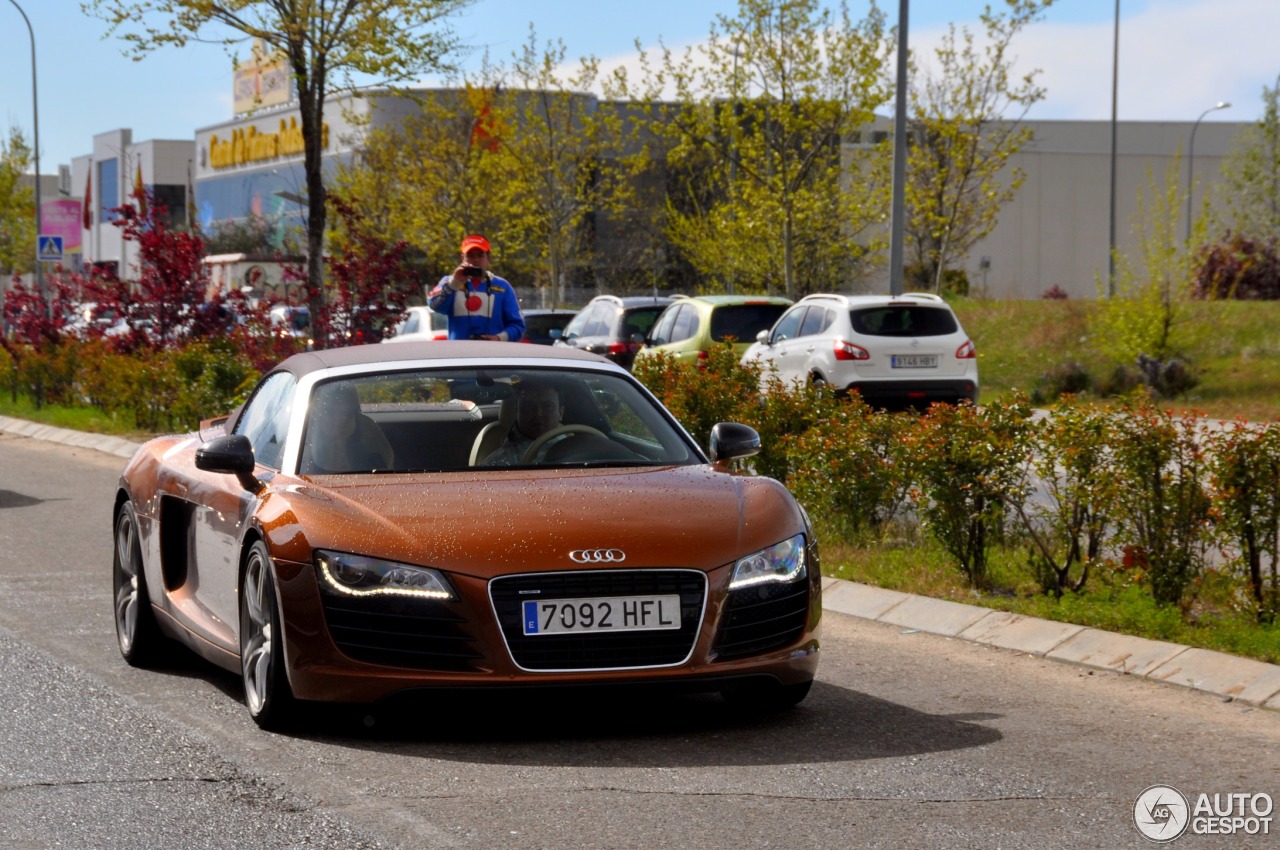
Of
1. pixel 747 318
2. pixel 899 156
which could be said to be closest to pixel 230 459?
pixel 747 318

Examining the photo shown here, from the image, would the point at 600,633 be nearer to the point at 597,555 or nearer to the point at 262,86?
the point at 597,555

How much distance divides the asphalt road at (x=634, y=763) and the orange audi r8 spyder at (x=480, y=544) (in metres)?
0.21

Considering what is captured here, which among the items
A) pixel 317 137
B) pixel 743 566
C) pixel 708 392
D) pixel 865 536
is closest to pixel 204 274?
pixel 317 137

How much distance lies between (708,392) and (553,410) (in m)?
5.58

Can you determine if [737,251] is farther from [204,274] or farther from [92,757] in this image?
[92,757]

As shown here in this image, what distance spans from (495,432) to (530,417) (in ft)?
0.51

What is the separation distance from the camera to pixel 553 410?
7445 millimetres

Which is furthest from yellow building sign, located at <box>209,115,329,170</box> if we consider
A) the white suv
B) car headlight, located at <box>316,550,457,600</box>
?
car headlight, located at <box>316,550,457,600</box>

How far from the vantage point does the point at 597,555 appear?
20.1ft

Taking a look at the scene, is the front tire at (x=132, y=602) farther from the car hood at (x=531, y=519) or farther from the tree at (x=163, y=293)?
the tree at (x=163, y=293)

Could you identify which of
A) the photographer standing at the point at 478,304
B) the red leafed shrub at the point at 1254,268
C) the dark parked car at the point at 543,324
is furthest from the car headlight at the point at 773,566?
the red leafed shrub at the point at 1254,268

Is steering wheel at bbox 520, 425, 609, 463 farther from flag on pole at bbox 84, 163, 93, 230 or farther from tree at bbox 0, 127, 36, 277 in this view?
flag on pole at bbox 84, 163, 93, 230

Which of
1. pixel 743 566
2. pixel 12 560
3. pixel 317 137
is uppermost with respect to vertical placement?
pixel 317 137

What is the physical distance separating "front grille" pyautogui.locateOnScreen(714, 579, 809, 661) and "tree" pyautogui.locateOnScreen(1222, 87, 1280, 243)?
51241mm
